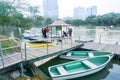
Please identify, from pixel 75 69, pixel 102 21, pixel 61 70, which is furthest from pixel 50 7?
pixel 102 21

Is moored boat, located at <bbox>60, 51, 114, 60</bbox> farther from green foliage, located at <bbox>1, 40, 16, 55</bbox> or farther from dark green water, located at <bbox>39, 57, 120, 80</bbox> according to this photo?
green foliage, located at <bbox>1, 40, 16, 55</bbox>

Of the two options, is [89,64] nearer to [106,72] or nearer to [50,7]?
[106,72]

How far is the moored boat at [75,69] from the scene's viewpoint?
7330 millimetres

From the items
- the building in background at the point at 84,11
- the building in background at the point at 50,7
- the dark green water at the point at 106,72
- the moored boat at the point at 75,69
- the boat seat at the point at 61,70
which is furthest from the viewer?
the building in background at the point at 84,11

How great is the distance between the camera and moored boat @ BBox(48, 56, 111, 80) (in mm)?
7330

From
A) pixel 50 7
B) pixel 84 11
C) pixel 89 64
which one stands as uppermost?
pixel 84 11

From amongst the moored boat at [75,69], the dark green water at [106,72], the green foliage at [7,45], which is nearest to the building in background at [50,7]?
the dark green water at [106,72]

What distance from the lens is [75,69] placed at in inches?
340

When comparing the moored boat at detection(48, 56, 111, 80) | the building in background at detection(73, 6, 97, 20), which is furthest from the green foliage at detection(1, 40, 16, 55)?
the building in background at detection(73, 6, 97, 20)

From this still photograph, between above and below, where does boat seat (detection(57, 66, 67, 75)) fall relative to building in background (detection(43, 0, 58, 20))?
below

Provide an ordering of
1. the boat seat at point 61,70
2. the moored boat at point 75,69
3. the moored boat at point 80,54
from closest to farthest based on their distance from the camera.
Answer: the moored boat at point 75,69 → the boat seat at point 61,70 → the moored boat at point 80,54

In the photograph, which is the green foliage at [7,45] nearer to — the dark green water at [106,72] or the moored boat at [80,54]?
the dark green water at [106,72]

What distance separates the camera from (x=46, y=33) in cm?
1580

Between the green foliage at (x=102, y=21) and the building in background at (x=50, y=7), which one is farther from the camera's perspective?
the green foliage at (x=102, y=21)
